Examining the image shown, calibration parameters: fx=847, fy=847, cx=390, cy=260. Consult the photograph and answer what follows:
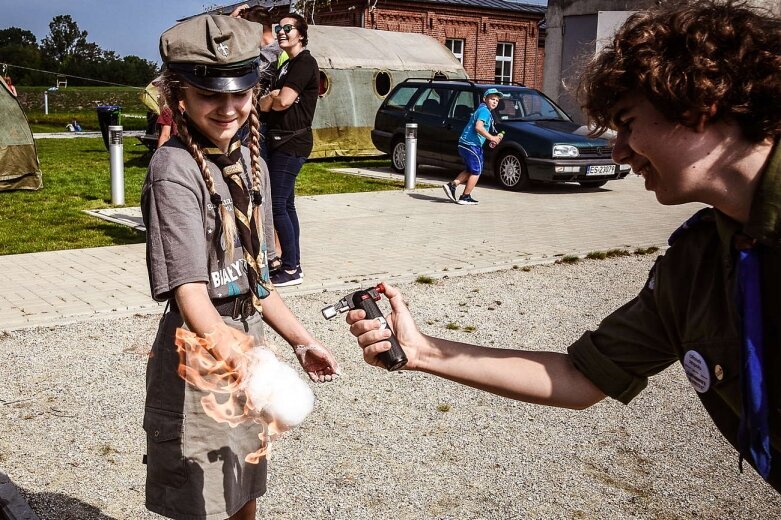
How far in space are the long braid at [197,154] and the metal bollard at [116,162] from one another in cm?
1052

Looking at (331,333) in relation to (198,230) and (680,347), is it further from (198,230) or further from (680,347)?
(680,347)

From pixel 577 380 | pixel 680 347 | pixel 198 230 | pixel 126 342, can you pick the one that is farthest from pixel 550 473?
pixel 126 342

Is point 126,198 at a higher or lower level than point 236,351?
lower

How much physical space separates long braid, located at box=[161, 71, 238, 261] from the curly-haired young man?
3.75ft

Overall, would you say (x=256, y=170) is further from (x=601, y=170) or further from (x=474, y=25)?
(x=474, y=25)

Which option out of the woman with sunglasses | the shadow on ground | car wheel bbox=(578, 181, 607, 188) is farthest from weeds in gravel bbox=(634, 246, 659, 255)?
the shadow on ground

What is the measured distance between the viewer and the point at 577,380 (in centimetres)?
245

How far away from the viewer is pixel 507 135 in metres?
15.8

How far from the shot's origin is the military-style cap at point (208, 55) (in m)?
2.60

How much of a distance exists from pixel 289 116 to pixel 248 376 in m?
5.23

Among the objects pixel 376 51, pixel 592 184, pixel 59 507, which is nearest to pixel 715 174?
pixel 59 507

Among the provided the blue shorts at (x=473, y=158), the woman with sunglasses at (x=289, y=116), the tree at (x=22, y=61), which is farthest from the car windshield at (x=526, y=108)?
the tree at (x=22, y=61)

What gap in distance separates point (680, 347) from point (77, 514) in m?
2.80

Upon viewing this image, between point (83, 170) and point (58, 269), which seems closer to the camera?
point (58, 269)
